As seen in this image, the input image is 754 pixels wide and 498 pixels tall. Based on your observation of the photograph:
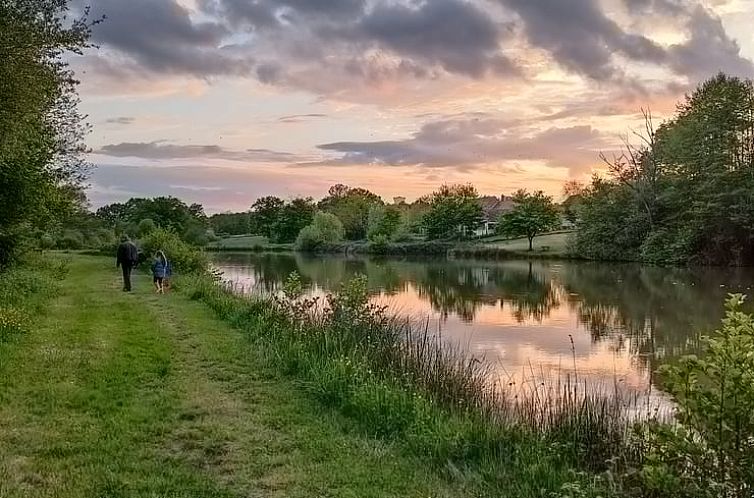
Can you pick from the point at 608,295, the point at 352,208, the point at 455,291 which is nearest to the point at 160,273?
the point at 455,291

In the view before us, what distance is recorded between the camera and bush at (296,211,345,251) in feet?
267

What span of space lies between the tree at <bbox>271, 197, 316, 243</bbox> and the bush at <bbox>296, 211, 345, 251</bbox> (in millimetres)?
10552

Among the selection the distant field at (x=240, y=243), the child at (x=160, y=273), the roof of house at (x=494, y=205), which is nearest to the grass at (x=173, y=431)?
the child at (x=160, y=273)

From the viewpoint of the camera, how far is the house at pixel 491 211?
83531 millimetres

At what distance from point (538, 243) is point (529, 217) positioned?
2988mm

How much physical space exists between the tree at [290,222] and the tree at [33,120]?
74.5 meters

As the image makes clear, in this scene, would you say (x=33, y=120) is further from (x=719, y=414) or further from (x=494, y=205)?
(x=494, y=205)

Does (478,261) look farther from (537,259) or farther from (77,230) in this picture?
(77,230)

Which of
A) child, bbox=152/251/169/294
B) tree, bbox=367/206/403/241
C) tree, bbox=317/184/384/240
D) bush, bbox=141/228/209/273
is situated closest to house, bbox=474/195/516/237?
tree, bbox=367/206/403/241

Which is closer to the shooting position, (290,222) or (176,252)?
(176,252)

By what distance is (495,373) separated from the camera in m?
11.6

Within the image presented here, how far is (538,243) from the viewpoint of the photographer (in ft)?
224

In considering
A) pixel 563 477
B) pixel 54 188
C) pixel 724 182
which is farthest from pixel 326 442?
pixel 724 182

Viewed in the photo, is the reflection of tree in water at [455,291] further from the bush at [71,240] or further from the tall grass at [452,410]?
the bush at [71,240]
